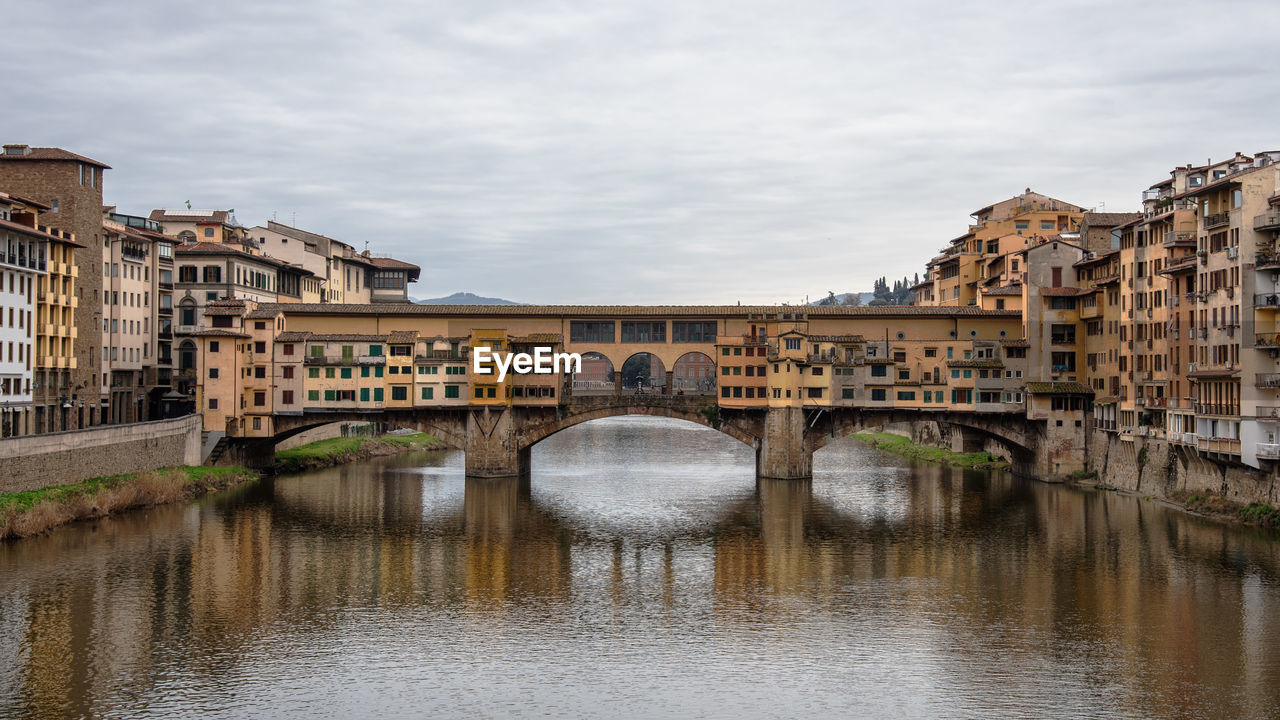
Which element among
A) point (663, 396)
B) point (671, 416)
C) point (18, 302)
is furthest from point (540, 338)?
point (18, 302)

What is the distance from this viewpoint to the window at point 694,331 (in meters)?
81.2

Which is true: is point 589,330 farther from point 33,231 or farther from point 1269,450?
point 1269,450

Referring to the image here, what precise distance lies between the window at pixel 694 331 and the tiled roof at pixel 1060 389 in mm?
19960

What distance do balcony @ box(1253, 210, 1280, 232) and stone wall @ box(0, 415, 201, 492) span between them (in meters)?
53.6

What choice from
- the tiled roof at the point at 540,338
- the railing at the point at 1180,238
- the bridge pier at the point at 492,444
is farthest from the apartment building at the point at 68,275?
the railing at the point at 1180,238

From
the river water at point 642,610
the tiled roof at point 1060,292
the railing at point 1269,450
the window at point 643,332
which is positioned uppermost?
Result: the tiled roof at point 1060,292

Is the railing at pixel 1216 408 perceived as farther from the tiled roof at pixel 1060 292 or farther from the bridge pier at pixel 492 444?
the bridge pier at pixel 492 444

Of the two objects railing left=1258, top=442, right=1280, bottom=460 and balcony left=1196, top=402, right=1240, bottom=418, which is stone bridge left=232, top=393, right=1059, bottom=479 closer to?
balcony left=1196, top=402, right=1240, bottom=418

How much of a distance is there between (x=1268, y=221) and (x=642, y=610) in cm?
3346

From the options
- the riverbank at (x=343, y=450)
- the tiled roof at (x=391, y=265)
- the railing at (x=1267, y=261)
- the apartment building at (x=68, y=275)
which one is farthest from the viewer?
the tiled roof at (x=391, y=265)

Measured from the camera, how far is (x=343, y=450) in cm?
9138

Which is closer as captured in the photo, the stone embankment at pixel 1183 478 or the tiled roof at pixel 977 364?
the stone embankment at pixel 1183 478

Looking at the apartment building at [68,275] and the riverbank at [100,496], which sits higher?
the apartment building at [68,275]

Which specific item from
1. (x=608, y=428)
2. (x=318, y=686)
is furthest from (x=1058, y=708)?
(x=608, y=428)
